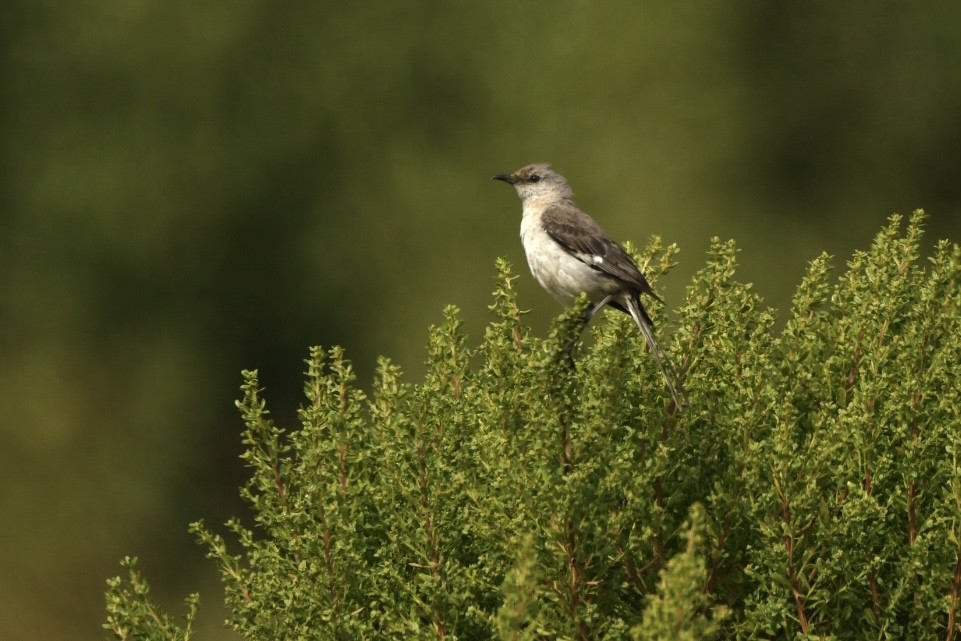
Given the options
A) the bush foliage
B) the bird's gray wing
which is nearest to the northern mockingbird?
the bird's gray wing

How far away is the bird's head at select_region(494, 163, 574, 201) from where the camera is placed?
9.21 meters

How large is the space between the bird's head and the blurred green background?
10061mm

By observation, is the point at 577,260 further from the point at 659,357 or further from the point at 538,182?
the point at 659,357

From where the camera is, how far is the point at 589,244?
25.8 feet

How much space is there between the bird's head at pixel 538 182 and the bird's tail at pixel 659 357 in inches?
90.2

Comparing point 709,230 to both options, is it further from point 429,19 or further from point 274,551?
point 274,551

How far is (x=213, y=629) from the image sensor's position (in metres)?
18.8

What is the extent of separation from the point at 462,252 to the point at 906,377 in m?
14.4

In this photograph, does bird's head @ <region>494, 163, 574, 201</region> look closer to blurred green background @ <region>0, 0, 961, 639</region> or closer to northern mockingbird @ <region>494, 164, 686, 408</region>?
northern mockingbird @ <region>494, 164, 686, 408</region>

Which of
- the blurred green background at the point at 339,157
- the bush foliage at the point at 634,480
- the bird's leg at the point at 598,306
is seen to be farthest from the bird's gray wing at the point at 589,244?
the blurred green background at the point at 339,157

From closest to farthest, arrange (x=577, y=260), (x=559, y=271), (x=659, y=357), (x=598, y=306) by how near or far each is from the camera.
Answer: (x=659, y=357), (x=598, y=306), (x=577, y=260), (x=559, y=271)

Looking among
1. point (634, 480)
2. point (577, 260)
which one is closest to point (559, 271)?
point (577, 260)

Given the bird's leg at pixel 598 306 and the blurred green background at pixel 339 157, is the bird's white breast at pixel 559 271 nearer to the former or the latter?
the bird's leg at pixel 598 306

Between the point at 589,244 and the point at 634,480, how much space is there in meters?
2.45
